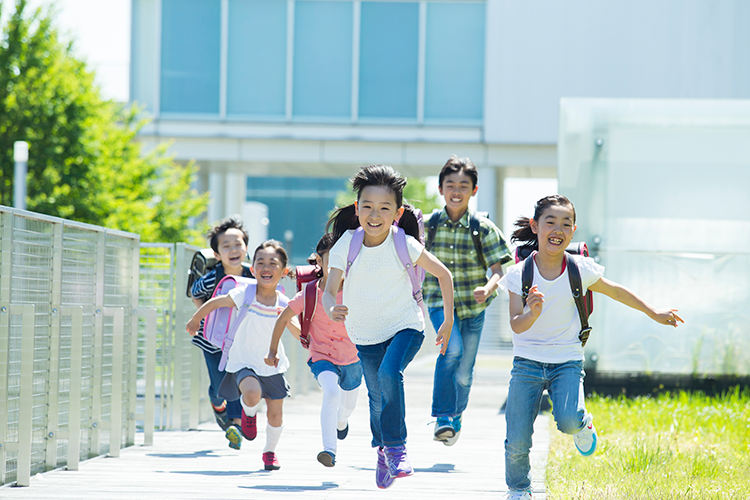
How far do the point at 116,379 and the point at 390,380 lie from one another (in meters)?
3.13

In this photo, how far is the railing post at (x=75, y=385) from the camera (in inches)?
277

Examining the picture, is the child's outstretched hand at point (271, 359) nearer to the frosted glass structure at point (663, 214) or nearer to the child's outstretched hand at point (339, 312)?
the child's outstretched hand at point (339, 312)

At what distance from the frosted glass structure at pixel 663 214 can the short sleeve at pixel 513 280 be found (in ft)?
20.1

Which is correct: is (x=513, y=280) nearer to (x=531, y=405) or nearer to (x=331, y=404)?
(x=531, y=405)

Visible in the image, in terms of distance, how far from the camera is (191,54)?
23.1 m

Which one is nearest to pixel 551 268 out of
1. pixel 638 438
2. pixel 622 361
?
pixel 638 438

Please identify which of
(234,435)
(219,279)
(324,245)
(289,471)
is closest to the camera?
(324,245)

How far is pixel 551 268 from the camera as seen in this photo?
18.5ft

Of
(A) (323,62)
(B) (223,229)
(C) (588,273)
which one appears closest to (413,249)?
(C) (588,273)

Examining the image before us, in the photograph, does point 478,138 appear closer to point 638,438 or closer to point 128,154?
point 128,154

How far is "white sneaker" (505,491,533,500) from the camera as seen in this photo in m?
5.45

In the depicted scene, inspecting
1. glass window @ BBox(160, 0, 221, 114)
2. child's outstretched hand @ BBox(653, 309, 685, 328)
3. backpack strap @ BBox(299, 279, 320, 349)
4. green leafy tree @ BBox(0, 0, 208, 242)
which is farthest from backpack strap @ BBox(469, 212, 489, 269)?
glass window @ BBox(160, 0, 221, 114)

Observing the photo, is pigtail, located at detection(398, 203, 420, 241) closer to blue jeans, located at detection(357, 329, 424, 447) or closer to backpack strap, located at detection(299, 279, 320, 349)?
blue jeans, located at detection(357, 329, 424, 447)

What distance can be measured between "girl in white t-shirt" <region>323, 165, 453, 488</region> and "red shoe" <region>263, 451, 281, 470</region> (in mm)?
1549
